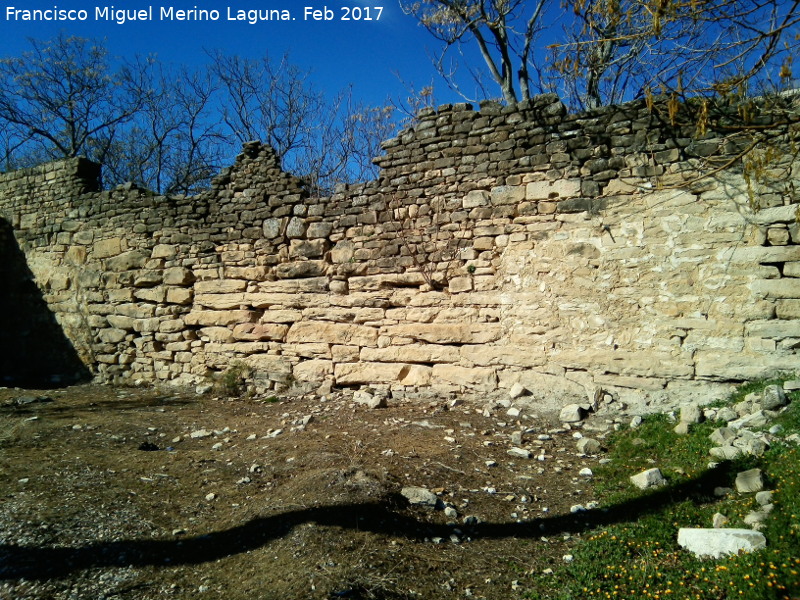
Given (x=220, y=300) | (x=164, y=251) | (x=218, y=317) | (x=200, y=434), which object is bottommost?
(x=200, y=434)

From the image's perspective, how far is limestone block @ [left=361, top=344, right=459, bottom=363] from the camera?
605 centimetres

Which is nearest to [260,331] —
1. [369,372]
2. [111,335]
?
[369,372]

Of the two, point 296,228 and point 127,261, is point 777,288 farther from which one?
point 127,261

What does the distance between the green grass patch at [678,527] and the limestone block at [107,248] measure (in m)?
7.27

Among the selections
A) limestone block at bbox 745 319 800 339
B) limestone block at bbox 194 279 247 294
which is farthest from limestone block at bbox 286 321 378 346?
limestone block at bbox 745 319 800 339

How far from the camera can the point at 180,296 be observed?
7.54 metres

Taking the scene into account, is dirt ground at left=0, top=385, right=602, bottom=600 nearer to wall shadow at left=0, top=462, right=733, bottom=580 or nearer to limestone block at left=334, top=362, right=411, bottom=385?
wall shadow at left=0, top=462, right=733, bottom=580

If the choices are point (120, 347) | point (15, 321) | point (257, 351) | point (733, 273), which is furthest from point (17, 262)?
point (733, 273)

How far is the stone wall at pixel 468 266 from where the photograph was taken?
16.1 feet

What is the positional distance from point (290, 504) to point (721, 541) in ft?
8.64

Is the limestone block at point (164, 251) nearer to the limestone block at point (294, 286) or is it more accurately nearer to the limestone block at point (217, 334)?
the limestone block at point (217, 334)

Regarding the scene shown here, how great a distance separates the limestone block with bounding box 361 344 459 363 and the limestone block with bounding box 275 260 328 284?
1166mm

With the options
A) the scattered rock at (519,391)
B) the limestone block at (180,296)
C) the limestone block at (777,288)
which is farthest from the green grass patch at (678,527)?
the limestone block at (180,296)

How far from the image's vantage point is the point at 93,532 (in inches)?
135
